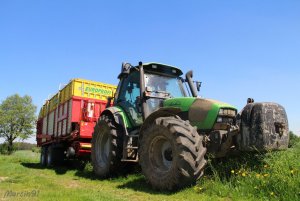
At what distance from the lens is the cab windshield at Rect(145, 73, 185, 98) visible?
26.4 feet

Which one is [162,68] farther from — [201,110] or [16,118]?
[16,118]

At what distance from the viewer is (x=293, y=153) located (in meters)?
6.05

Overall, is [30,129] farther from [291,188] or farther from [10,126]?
[291,188]

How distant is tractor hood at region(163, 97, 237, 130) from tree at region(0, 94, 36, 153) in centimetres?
5256

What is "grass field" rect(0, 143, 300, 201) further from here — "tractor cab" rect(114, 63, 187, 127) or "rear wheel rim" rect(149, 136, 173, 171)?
"tractor cab" rect(114, 63, 187, 127)

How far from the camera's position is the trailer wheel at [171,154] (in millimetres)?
5785

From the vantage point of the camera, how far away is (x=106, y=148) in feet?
30.5

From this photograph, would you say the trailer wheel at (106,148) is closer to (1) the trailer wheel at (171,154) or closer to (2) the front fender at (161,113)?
(2) the front fender at (161,113)

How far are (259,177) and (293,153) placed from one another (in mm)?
944

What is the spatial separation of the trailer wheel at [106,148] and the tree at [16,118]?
49.5 m

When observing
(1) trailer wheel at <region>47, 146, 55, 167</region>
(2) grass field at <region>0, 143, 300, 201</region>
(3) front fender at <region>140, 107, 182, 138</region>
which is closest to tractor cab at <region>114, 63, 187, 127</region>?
(3) front fender at <region>140, 107, 182, 138</region>

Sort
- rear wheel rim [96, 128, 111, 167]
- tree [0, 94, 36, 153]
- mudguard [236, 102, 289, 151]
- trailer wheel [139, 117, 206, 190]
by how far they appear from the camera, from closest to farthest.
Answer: trailer wheel [139, 117, 206, 190]
mudguard [236, 102, 289, 151]
rear wheel rim [96, 128, 111, 167]
tree [0, 94, 36, 153]

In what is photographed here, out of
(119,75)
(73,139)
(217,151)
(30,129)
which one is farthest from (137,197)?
(30,129)

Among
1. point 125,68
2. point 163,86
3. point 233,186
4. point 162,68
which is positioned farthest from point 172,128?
point 125,68
